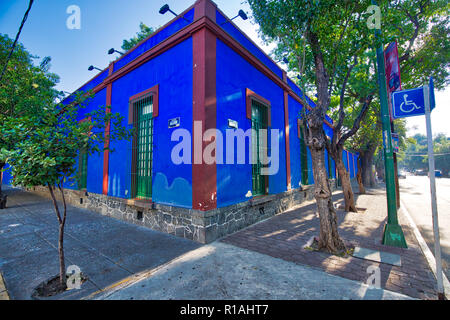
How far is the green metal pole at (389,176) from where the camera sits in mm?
4477

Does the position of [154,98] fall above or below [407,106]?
above

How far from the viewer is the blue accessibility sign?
3018 millimetres

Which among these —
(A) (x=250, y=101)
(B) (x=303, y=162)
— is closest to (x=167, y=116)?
(A) (x=250, y=101)

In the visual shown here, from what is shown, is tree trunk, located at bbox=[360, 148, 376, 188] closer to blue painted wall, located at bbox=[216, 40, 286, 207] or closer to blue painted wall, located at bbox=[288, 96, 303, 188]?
blue painted wall, located at bbox=[288, 96, 303, 188]

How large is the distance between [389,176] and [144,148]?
718 cm

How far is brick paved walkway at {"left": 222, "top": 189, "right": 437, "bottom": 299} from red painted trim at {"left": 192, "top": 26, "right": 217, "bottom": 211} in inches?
49.4

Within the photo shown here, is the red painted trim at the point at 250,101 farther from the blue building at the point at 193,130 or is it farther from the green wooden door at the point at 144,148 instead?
the green wooden door at the point at 144,148

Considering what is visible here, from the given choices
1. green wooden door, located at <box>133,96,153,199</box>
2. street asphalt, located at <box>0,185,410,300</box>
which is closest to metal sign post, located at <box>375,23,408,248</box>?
street asphalt, located at <box>0,185,410,300</box>

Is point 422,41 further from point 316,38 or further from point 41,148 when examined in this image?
point 41,148

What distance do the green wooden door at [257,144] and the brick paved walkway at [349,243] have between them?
1.26 meters

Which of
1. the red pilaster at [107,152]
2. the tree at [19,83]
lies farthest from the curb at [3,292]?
the tree at [19,83]

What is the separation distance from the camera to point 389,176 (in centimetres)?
469
